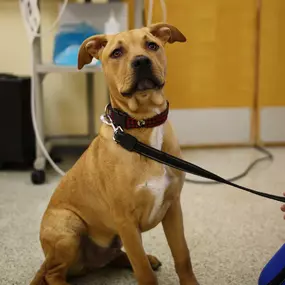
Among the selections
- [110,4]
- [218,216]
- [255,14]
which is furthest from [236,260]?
[255,14]

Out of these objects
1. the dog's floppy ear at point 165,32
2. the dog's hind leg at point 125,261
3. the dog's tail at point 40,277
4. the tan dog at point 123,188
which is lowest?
the dog's hind leg at point 125,261

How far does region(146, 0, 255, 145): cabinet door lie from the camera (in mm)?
2701

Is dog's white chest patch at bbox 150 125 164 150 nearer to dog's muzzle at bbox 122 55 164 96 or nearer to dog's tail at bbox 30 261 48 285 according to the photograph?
dog's muzzle at bbox 122 55 164 96

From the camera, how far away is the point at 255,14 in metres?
2.74

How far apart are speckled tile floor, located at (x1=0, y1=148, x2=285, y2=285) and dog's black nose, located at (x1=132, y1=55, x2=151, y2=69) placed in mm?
625

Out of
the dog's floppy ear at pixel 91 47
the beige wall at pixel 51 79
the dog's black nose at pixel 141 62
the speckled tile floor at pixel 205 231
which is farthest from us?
the beige wall at pixel 51 79

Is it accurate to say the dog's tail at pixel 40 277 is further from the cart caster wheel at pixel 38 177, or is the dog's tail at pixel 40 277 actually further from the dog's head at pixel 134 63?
the cart caster wheel at pixel 38 177

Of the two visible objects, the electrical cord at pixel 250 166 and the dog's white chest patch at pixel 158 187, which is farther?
the electrical cord at pixel 250 166

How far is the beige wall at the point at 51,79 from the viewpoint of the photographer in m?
2.66

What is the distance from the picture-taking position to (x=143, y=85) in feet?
3.74

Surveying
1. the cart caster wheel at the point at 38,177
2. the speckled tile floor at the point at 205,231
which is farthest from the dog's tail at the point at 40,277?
the cart caster wheel at the point at 38,177

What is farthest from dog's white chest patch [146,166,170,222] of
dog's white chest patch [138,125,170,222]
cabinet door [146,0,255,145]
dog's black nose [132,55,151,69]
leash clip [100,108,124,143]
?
cabinet door [146,0,255,145]

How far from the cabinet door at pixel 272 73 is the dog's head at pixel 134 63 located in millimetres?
1673

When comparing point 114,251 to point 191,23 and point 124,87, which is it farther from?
point 191,23
